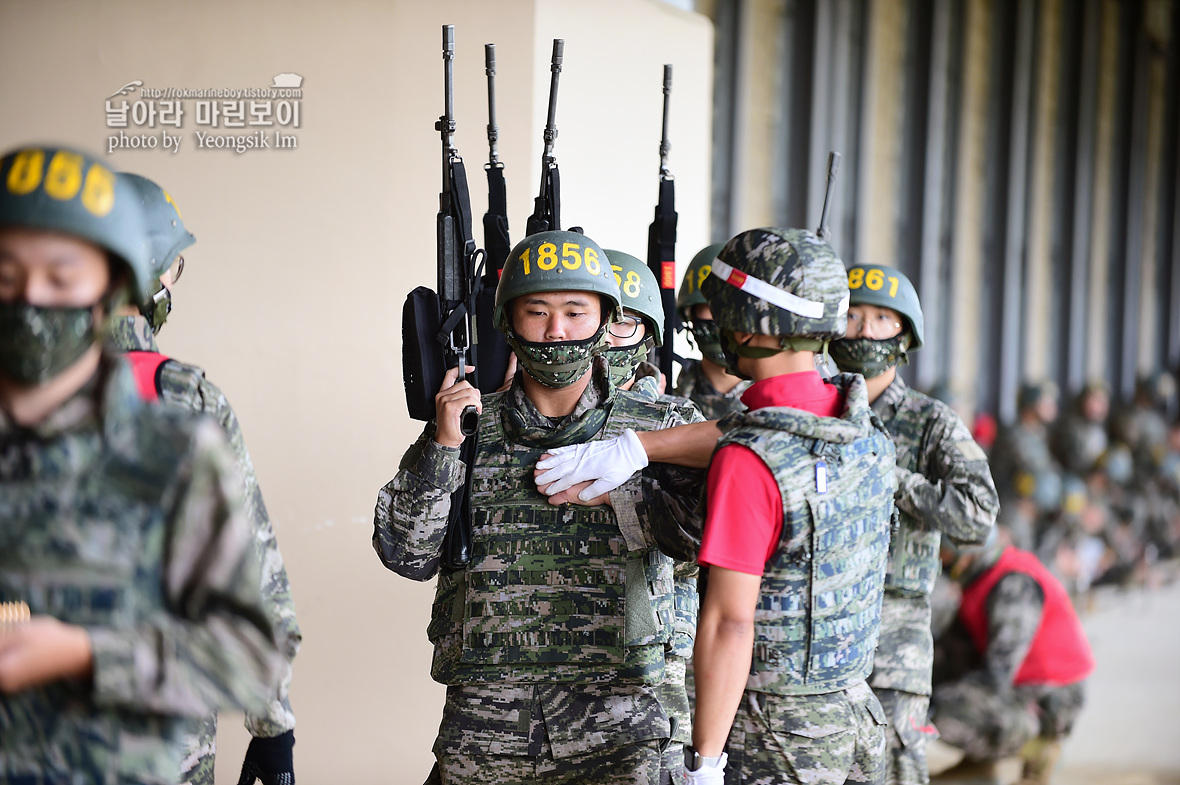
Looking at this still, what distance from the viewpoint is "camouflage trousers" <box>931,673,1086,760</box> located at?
4980mm

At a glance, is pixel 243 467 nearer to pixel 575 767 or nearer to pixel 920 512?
pixel 575 767

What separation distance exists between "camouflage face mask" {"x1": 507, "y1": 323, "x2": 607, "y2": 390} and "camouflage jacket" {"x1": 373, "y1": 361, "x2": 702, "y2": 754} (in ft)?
0.33

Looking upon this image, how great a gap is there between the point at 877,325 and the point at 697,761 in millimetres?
1716

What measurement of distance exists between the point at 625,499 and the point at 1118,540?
392 inches

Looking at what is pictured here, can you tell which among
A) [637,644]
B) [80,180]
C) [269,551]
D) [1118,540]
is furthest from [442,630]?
[1118,540]

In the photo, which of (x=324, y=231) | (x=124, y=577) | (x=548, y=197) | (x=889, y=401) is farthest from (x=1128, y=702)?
(x=124, y=577)

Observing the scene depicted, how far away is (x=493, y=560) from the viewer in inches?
91.0

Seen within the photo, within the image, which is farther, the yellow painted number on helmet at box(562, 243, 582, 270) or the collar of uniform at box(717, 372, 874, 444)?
the yellow painted number on helmet at box(562, 243, 582, 270)

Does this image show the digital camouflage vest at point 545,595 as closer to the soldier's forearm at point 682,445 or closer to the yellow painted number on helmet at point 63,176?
the soldier's forearm at point 682,445

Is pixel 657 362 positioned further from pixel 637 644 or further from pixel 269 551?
pixel 269 551

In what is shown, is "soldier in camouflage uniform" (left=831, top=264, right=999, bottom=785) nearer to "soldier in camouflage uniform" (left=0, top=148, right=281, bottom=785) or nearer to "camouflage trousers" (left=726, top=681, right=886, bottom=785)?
"camouflage trousers" (left=726, top=681, right=886, bottom=785)

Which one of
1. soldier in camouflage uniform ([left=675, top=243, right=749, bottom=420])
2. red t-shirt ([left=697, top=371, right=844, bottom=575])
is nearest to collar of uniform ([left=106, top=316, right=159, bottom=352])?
red t-shirt ([left=697, top=371, right=844, bottom=575])

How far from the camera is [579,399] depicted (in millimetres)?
2393

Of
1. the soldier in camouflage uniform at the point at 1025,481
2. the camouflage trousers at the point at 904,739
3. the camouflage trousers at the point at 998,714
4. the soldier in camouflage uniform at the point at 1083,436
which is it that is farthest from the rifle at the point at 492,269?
the soldier in camouflage uniform at the point at 1083,436
